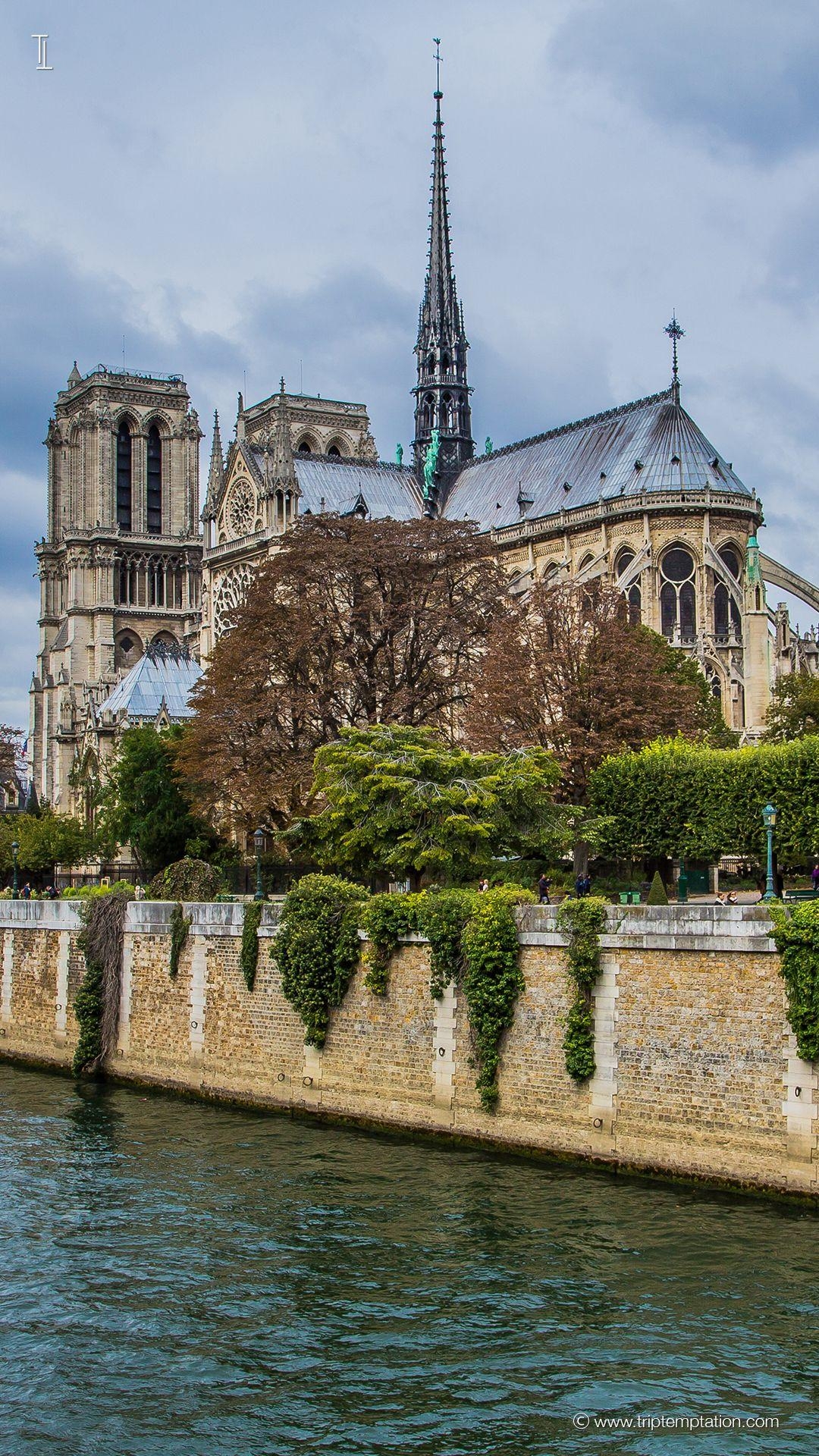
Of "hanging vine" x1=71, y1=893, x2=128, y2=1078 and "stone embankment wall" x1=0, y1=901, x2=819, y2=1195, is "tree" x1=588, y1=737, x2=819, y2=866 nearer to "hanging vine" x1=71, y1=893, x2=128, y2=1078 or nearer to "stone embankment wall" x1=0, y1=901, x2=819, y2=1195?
"stone embankment wall" x1=0, y1=901, x2=819, y2=1195

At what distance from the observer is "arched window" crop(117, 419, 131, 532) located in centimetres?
11406

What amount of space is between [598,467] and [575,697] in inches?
1283

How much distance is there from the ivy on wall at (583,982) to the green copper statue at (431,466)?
61979mm

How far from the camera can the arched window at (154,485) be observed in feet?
377

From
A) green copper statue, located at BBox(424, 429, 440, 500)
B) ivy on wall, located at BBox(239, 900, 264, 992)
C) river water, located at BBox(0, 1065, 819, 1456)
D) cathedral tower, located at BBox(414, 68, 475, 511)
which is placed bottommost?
river water, located at BBox(0, 1065, 819, 1456)

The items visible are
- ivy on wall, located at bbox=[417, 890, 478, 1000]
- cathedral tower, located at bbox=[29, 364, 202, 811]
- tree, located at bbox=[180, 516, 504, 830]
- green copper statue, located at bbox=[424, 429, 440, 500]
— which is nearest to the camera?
ivy on wall, located at bbox=[417, 890, 478, 1000]

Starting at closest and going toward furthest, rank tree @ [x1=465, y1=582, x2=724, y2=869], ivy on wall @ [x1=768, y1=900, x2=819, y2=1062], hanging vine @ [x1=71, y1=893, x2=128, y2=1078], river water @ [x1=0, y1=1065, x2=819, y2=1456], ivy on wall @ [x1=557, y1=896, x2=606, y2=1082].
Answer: river water @ [x1=0, y1=1065, x2=819, y2=1456] < ivy on wall @ [x1=768, y1=900, x2=819, y2=1062] < ivy on wall @ [x1=557, y1=896, x2=606, y2=1082] < hanging vine @ [x1=71, y1=893, x2=128, y2=1078] < tree @ [x1=465, y1=582, x2=724, y2=869]

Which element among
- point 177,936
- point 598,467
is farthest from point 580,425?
point 177,936

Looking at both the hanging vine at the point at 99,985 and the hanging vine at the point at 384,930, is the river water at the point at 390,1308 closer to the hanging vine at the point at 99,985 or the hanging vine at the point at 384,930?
the hanging vine at the point at 384,930

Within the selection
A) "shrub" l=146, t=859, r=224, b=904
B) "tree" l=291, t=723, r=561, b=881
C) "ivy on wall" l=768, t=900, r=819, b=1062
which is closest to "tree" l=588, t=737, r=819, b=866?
"tree" l=291, t=723, r=561, b=881

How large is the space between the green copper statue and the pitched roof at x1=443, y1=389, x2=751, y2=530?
63.7 inches

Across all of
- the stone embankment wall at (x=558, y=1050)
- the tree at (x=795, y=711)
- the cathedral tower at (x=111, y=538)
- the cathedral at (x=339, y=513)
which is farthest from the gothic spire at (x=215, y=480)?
the stone embankment wall at (x=558, y=1050)

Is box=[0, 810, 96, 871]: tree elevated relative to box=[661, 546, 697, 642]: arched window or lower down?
lower down

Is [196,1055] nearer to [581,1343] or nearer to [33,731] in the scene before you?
[581,1343]
